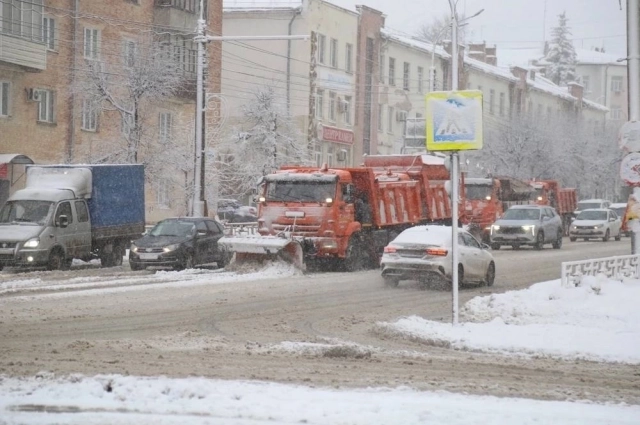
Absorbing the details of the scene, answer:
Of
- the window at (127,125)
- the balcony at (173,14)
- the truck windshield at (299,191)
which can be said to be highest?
the balcony at (173,14)

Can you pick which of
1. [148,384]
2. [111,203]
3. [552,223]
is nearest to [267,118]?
[552,223]

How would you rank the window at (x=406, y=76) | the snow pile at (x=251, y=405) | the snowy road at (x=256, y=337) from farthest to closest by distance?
the window at (x=406, y=76) → the snowy road at (x=256, y=337) → the snow pile at (x=251, y=405)

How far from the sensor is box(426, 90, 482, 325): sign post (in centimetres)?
1655

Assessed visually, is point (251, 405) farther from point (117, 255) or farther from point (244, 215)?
point (244, 215)

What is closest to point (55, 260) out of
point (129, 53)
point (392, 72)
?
point (129, 53)

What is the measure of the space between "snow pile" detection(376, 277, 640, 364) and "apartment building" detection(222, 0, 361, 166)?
36.2m

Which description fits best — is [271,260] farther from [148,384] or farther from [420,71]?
[420,71]

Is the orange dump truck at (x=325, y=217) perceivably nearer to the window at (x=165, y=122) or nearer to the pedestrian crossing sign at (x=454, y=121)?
the pedestrian crossing sign at (x=454, y=121)

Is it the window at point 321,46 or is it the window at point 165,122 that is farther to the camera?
the window at point 321,46

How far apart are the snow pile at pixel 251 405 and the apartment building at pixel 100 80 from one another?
91.0 feet

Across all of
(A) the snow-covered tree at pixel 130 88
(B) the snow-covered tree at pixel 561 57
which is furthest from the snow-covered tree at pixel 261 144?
(B) the snow-covered tree at pixel 561 57

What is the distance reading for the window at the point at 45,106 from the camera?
139ft

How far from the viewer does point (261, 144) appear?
51.4m

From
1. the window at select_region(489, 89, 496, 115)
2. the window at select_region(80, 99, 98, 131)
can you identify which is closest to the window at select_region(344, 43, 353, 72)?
the window at select_region(489, 89, 496, 115)
